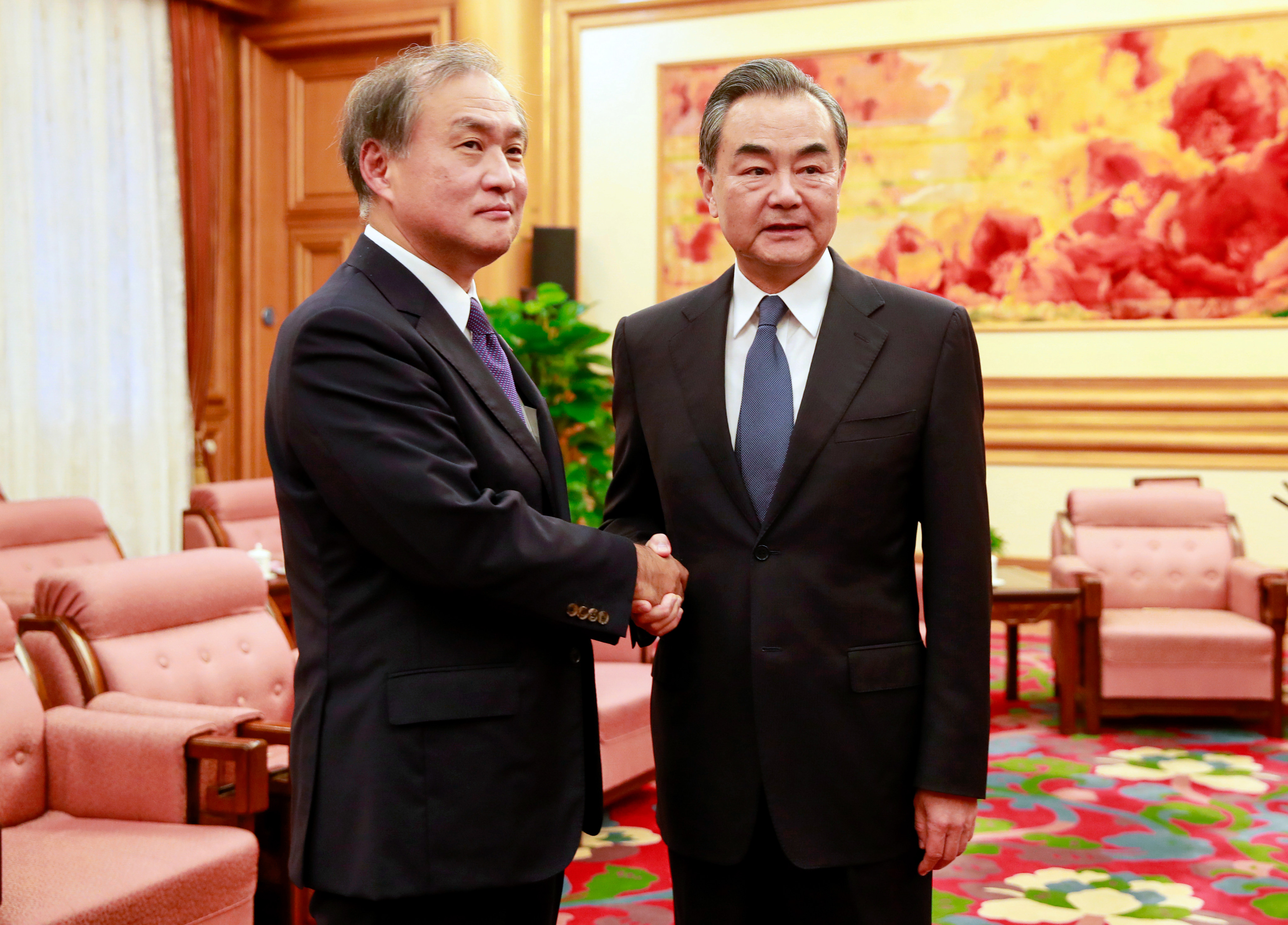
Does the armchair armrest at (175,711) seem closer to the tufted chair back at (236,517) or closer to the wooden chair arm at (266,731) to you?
the wooden chair arm at (266,731)

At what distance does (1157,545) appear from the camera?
560 cm

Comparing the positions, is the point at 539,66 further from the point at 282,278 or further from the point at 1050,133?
the point at 1050,133

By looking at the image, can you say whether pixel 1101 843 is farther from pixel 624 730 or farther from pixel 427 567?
pixel 427 567

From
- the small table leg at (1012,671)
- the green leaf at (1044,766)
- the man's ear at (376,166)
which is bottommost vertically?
the green leaf at (1044,766)

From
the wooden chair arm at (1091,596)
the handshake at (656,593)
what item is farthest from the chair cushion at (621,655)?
the handshake at (656,593)

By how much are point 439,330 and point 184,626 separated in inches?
87.0

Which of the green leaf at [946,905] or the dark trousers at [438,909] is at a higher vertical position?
the dark trousers at [438,909]

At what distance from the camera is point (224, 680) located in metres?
3.39

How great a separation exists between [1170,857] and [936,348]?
266 centimetres

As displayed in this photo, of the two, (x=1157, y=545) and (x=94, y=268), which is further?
(x=94, y=268)

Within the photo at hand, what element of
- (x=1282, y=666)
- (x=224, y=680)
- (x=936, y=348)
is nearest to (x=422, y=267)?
(x=936, y=348)

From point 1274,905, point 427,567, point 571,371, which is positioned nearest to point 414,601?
point 427,567

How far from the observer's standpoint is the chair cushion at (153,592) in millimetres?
3154

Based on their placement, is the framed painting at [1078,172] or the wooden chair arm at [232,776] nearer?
the wooden chair arm at [232,776]
